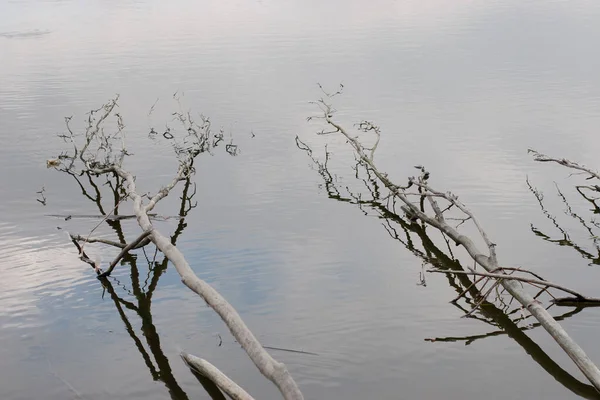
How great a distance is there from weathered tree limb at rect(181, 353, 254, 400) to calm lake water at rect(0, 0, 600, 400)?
0.18 m

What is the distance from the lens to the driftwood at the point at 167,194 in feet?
22.4

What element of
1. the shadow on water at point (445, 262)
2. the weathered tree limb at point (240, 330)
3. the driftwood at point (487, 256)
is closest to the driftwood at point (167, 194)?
the weathered tree limb at point (240, 330)

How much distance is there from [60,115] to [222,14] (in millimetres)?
19535

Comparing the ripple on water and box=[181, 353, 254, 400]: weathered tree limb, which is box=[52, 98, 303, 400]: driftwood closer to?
box=[181, 353, 254, 400]: weathered tree limb

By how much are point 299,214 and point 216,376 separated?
19.5 ft

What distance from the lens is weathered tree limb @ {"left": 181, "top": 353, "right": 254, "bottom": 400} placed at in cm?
664

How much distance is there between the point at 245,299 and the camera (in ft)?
31.9

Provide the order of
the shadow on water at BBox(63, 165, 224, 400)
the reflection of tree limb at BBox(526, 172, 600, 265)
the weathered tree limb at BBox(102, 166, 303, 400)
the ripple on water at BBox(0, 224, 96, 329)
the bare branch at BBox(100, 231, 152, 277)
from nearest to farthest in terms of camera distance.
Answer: the weathered tree limb at BBox(102, 166, 303, 400), the shadow on water at BBox(63, 165, 224, 400), the ripple on water at BBox(0, 224, 96, 329), the bare branch at BBox(100, 231, 152, 277), the reflection of tree limb at BBox(526, 172, 600, 265)

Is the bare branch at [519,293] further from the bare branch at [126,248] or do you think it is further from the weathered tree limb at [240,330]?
the bare branch at [126,248]

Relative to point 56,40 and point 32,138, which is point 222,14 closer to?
point 56,40

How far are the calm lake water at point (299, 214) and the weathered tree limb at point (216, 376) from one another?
185mm

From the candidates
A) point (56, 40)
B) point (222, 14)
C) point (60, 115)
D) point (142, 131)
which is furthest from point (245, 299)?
point (222, 14)

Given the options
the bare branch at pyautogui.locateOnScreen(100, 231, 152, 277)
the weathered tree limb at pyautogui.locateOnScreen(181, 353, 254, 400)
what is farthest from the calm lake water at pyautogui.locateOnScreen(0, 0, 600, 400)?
the bare branch at pyautogui.locateOnScreen(100, 231, 152, 277)

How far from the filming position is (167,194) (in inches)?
516
